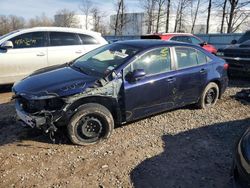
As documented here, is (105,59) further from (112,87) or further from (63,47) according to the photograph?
(63,47)

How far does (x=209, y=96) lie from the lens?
20.2ft

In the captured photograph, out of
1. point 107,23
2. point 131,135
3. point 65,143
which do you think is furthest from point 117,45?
point 107,23

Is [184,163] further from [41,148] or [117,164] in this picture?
[41,148]

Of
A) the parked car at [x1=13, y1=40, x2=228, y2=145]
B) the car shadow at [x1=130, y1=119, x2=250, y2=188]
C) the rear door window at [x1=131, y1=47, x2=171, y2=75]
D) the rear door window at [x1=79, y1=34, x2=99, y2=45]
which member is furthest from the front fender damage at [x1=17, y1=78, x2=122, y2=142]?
the rear door window at [x1=79, y1=34, x2=99, y2=45]

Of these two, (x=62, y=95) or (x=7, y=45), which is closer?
(x=62, y=95)

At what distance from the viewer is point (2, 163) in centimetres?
395

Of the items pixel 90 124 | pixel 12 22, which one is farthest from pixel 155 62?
pixel 12 22

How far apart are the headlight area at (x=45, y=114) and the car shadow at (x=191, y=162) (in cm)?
130

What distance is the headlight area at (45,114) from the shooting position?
4.10 m

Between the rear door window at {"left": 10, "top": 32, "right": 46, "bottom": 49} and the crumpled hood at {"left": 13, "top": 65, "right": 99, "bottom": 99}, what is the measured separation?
295 cm

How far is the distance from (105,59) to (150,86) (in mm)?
960

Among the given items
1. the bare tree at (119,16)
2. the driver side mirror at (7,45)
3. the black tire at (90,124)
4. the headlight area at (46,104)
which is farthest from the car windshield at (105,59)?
the bare tree at (119,16)

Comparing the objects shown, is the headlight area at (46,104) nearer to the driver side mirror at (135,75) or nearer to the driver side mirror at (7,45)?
the driver side mirror at (135,75)

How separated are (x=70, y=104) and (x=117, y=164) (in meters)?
1.07
